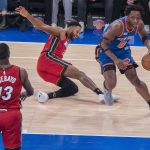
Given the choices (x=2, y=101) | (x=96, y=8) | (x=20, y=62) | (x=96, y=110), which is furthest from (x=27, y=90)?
(x=96, y=8)

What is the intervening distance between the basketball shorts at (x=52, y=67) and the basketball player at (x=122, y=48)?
1.87ft

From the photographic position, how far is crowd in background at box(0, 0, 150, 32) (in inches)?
457

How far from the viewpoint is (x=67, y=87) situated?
25.1ft

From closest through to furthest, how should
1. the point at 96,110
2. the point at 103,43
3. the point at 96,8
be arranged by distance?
the point at 103,43 → the point at 96,110 → the point at 96,8

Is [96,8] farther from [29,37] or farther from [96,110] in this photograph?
[96,110]

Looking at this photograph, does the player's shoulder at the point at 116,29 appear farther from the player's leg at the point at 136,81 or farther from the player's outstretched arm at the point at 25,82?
the player's outstretched arm at the point at 25,82

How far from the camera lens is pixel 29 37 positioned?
11.1 m

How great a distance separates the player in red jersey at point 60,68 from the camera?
24.0ft

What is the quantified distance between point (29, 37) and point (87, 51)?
164 cm

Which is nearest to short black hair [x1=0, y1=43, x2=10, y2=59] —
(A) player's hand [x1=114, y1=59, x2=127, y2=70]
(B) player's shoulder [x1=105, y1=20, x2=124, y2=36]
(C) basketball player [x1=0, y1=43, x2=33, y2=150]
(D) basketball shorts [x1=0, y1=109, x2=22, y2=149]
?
(C) basketball player [x1=0, y1=43, x2=33, y2=150]

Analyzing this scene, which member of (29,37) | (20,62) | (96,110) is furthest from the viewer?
(29,37)

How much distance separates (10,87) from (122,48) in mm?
2571

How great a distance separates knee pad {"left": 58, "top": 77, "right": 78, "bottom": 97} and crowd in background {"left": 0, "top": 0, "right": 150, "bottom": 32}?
3916mm

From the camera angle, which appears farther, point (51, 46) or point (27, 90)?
point (51, 46)
